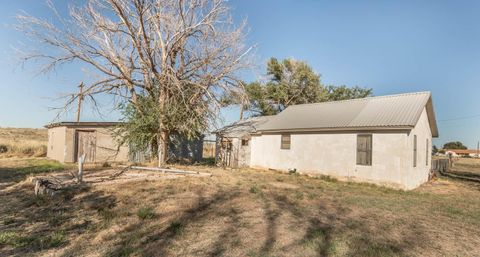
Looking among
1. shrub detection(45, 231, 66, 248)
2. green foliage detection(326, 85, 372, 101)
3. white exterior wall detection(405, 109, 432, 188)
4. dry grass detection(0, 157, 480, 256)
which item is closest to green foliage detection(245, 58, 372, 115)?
green foliage detection(326, 85, 372, 101)

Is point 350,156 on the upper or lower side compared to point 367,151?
lower

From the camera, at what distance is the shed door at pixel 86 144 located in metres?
19.2

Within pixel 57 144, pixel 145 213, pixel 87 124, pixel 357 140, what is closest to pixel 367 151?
pixel 357 140

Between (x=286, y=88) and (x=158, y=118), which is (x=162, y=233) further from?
(x=286, y=88)

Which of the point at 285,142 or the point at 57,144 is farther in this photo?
the point at 57,144

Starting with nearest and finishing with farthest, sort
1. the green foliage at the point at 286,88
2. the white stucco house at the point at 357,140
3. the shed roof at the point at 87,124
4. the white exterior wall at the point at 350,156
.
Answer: the white exterior wall at the point at 350,156
the white stucco house at the point at 357,140
the shed roof at the point at 87,124
the green foliage at the point at 286,88

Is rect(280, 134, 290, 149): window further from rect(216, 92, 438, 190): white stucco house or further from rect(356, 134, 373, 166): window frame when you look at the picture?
rect(356, 134, 373, 166): window frame

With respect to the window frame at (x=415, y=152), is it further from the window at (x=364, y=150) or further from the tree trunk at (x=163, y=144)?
the tree trunk at (x=163, y=144)

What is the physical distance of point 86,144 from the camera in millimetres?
19297

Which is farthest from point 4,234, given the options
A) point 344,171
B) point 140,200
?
point 344,171

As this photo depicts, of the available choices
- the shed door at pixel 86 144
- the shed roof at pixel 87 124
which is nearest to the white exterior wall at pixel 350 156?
the shed roof at pixel 87 124

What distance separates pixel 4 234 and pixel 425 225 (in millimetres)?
8538

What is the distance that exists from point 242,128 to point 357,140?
31.1 feet

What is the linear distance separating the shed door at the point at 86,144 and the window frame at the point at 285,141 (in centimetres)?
1247
